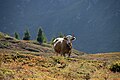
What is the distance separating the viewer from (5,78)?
1540cm

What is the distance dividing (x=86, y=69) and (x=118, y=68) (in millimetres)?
3021

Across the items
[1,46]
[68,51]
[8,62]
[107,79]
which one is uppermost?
[1,46]

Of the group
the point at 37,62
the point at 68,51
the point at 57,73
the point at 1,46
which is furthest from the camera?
the point at 1,46

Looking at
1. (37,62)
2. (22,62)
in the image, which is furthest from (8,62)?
(37,62)

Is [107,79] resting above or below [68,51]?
below

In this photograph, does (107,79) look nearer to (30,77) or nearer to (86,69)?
(86,69)

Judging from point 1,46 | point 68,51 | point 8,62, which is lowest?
point 8,62

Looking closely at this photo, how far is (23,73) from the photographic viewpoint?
18.1 m

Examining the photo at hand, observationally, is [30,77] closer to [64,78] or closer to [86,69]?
[64,78]

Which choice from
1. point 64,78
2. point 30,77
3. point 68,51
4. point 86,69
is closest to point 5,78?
point 30,77

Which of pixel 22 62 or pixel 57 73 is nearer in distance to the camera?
pixel 57 73

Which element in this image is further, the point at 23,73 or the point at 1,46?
the point at 1,46

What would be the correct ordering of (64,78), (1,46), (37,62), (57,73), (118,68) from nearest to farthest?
(64,78) < (57,73) < (37,62) < (118,68) < (1,46)

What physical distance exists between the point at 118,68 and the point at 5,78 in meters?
13.6
